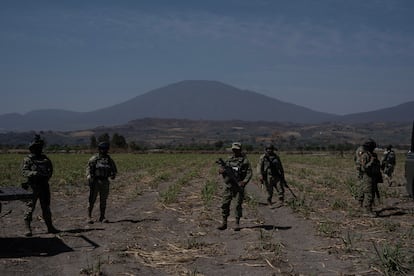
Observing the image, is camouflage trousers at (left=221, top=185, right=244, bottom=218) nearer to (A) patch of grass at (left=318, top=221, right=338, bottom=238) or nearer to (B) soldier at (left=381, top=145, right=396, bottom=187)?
(A) patch of grass at (left=318, top=221, right=338, bottom=238)

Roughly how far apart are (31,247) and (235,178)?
4296 millimetres

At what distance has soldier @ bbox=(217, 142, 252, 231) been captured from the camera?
1111 cm

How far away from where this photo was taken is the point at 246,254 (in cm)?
878

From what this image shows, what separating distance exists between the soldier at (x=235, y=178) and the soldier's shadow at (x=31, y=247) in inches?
137

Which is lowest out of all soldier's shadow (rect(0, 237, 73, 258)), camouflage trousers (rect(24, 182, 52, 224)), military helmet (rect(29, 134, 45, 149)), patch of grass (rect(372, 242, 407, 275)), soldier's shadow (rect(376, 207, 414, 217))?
soldier's shadow (rect(0, 237, 73, 258))

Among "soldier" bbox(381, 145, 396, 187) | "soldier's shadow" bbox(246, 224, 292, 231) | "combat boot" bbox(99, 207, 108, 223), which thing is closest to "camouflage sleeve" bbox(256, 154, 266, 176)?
"soldier's shadow" bbox(246, 224, 292, 231)

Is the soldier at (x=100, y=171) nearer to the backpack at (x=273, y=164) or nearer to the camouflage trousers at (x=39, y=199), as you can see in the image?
the camouflage trousers at (x=39, y=199)

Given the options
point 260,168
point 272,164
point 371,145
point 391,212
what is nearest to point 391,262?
point 371,145

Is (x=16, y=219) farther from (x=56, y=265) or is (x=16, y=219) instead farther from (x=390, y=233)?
(x=390, y=233)

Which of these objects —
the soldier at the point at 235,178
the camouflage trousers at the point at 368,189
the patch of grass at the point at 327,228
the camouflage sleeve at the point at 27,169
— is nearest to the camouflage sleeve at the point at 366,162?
the camouflage trousers at the point at 368,189

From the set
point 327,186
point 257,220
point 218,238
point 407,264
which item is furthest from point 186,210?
point 327,186

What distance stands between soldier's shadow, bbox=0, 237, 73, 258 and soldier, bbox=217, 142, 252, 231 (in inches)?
137

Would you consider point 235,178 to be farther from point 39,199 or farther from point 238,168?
point 39,199

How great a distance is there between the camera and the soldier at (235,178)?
11109 millimetres
